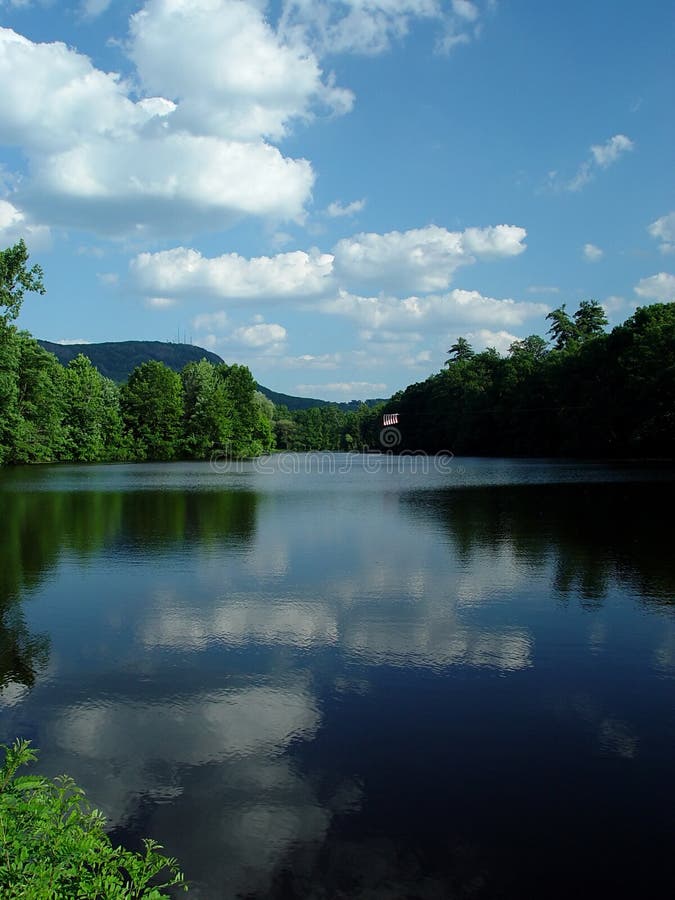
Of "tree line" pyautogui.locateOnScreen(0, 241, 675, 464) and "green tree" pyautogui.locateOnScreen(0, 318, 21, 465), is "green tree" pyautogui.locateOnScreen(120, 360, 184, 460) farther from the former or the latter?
"green tree" pyautogui.locateOnScreen(0, 318, 21, 465)

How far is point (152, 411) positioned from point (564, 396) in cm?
4729

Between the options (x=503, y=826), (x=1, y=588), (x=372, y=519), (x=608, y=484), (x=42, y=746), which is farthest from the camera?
(x=608, y=484)

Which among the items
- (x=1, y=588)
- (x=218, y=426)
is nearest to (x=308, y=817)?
(x=1, y=588)

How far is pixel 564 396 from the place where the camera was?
260 ft

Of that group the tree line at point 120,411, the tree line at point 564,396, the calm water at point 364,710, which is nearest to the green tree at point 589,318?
the tree line at point 564,396

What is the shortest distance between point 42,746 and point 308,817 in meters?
2.48

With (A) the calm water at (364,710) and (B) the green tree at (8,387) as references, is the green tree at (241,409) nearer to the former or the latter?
(B) the green tree at (8,387)

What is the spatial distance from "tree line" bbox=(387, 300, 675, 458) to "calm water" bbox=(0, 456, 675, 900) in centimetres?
4994

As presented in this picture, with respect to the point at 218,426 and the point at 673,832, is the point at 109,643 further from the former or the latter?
the point at 218,426

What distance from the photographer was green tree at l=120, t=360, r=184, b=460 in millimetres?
83125

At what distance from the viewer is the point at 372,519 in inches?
871

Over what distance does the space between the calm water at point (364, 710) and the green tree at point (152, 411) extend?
69470 mm

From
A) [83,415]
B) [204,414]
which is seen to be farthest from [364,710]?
[204,414]

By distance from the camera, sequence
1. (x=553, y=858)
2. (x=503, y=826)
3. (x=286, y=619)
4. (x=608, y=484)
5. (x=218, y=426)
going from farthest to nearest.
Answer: (x=218, y=426)
(x=608, y=484)
(x=286, y=619)
(x=503, y=826)
(x=553, y=858)
